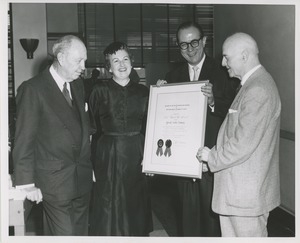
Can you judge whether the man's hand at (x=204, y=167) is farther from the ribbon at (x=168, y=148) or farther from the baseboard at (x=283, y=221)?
the baseboard at (x=283, y=221)

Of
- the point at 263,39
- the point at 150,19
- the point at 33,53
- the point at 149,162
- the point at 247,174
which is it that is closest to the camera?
the point at 247,174

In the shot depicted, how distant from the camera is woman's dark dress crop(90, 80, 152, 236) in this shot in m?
2.42

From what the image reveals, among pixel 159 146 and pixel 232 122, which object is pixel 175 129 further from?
pixel 232 122

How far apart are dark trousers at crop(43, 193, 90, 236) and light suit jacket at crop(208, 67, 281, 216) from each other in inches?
33.0

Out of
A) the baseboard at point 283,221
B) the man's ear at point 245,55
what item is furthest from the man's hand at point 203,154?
the baseboard at point 283,221

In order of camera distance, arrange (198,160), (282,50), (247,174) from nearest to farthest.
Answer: (247,174)
(198,160)
(282,50)

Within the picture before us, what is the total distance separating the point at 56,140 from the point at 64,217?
0.47m

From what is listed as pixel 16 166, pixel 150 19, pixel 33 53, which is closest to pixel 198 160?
pixel 16 166

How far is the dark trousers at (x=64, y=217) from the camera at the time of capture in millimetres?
2096

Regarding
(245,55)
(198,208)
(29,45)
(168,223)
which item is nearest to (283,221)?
(168,223)

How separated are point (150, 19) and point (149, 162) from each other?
23.6ft

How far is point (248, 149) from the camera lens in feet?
5.91

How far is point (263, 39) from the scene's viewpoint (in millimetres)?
4023

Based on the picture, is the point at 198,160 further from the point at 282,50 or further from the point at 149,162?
the point at 282,50
